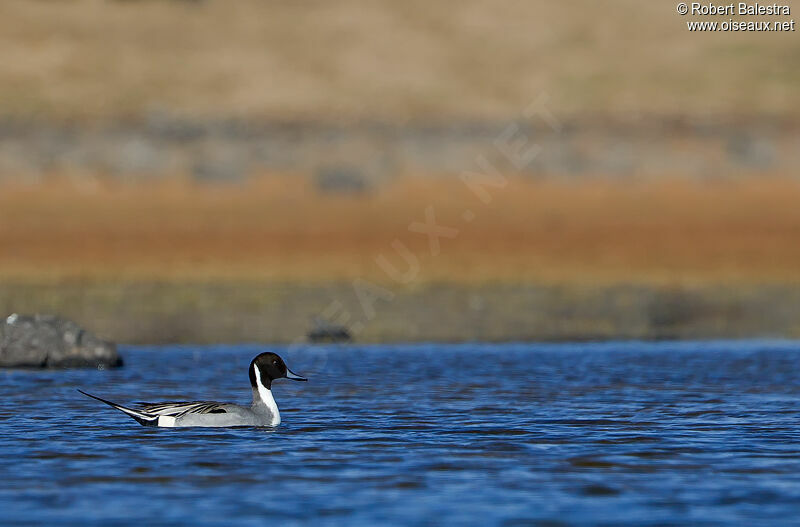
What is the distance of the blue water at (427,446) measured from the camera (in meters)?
11.8

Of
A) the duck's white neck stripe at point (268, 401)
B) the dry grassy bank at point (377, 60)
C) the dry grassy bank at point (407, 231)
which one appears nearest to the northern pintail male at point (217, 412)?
the duck's white neck stripe at point (268, 401)

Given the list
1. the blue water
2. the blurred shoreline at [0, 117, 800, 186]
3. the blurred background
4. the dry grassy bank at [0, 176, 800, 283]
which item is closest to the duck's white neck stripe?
the blue water

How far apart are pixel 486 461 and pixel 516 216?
29.5m

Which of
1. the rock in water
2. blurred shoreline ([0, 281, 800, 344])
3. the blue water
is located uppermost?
blurred shoreline ([0, 281, 800, 344])

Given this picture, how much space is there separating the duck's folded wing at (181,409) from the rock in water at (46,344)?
706 centimetres

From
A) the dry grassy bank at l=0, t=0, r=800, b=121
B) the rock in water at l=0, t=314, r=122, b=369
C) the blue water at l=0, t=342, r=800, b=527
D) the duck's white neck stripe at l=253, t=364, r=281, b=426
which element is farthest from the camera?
the dry grassy bank at l=0, t=0, r=800, b=121

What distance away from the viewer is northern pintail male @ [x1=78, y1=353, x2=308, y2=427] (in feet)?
52.3

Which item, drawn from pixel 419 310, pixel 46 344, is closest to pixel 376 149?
pixel 419 310

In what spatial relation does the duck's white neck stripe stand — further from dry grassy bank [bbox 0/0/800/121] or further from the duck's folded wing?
dry grassy bank [bbox 0/0/800/121]

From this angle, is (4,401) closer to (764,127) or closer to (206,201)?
(206,201)

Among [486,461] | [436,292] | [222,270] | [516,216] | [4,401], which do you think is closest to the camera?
[486,461]

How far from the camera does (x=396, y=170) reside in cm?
5081

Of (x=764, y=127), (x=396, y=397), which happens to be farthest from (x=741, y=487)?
(x=764, y=127)

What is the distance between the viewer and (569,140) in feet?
176
